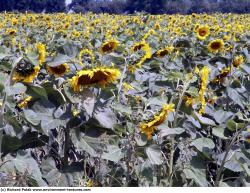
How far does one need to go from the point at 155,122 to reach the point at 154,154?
0.12 m

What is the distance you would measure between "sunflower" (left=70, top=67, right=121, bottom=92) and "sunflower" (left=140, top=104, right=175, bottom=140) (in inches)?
8.1

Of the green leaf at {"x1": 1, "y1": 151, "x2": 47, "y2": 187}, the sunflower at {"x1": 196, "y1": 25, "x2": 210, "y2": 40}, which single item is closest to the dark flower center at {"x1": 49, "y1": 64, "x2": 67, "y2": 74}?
the green leaf at {"x1": 1, "y1": 151, "x2": 47, "y2": 187}

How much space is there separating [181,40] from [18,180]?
3.50 metres

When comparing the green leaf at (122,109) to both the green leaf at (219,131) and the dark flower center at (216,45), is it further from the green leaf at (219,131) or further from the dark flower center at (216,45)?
the dark flower center at (216,45)

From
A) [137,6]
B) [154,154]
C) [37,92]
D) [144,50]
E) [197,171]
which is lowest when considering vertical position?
[137,6]

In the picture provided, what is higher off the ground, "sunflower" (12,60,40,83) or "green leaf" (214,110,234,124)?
"sunflower" (12,60,40,83)

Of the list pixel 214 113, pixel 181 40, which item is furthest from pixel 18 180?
pixel 181 40

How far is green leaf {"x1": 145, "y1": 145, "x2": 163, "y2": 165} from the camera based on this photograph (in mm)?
1977

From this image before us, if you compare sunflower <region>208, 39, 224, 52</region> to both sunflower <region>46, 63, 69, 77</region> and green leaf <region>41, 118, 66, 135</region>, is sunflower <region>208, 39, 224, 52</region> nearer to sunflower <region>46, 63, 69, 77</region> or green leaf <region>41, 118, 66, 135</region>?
sunflower <region>46, 63, 69, 77</region>

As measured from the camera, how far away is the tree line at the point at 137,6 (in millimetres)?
34125

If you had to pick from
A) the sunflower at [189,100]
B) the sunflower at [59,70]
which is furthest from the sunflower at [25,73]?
the sunflower at [189,100]

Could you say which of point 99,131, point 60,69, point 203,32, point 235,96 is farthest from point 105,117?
point 203,32

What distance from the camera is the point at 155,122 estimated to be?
1971 mm

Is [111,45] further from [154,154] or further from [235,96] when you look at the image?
[154,154]
